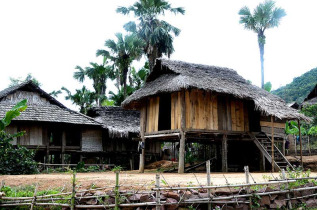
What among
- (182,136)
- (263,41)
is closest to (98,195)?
(182,136)

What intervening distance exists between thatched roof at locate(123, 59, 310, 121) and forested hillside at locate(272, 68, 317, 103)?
20953 mm

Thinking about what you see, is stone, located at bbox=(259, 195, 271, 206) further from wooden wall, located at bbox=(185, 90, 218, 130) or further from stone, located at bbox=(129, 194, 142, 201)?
wooden wall, located at bbox=(185, 90, 218, 130)

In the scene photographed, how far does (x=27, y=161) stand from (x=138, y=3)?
44.3 ft

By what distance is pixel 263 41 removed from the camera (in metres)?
24.9

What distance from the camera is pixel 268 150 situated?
1426cm

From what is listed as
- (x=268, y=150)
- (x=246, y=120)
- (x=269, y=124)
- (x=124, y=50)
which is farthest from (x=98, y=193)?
(x=124, y=50)

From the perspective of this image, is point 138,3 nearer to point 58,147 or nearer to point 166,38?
point 166,38

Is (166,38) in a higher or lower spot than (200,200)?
higher

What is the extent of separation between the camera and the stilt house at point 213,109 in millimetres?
13336

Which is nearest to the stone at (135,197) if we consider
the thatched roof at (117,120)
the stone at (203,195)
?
the stone at (203,195)

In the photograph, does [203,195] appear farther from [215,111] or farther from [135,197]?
[215,111]

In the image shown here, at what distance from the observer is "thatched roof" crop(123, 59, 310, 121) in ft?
43.3

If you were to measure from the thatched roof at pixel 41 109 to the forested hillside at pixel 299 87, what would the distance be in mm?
22551

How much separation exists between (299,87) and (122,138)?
22133 millimetres
